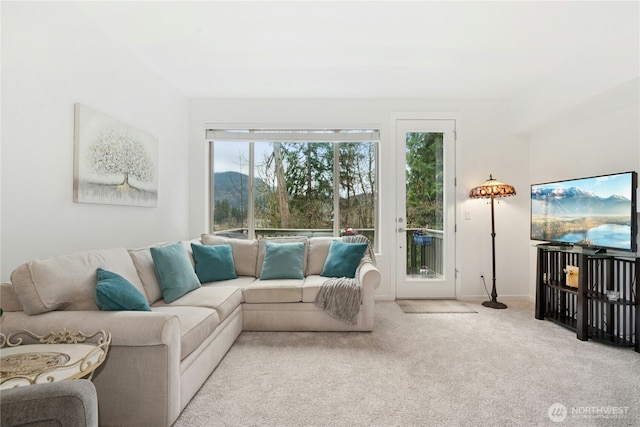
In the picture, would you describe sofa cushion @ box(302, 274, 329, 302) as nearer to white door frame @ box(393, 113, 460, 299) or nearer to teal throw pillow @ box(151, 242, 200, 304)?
teal throw pillow @ box(151, 242, 200, 304)

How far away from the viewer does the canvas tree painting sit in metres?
2.46

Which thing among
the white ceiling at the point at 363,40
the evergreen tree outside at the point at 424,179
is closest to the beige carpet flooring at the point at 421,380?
the evergreen tree outside at the point at 424,179

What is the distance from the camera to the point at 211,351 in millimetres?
2312

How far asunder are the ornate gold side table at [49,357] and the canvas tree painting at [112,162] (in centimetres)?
118

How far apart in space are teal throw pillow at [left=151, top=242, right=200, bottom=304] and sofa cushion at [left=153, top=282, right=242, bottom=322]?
0.06 m

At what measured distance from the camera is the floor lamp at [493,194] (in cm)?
394

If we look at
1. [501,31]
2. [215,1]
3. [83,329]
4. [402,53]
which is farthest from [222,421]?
[501,31]

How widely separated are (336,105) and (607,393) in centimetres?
380

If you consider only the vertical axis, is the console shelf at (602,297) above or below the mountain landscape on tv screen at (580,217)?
below

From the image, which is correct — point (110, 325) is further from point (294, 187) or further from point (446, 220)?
point (446, 220)

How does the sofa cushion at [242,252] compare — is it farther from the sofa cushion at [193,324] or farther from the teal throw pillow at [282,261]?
the sofa cushion at [193,324]

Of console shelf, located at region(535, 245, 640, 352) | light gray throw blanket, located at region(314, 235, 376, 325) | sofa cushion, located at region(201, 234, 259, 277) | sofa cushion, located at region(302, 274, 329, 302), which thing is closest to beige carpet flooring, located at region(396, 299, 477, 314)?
console shelf, located at region(535, 245, 640, 352)

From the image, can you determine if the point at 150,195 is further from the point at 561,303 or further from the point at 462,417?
the point at 561,303

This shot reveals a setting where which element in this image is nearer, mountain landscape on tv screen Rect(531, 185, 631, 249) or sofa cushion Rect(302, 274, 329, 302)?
mountain landscape on tv screen Rect(531, 185, 631, 249)
